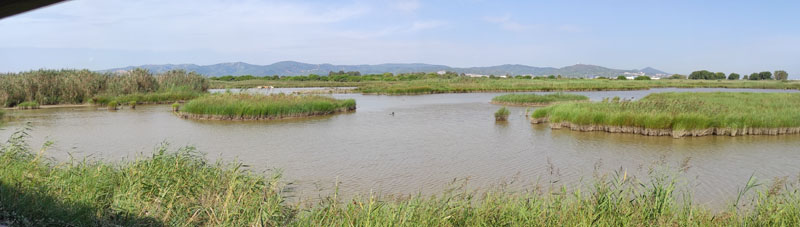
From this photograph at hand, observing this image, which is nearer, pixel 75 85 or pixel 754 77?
pixel 75 85

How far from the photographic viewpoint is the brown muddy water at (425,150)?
884 cm

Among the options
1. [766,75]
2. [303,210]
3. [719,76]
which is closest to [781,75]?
[766,75]

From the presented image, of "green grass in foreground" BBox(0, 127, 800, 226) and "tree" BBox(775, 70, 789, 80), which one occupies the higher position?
"tree" BBox(775, 70, 789, 80)

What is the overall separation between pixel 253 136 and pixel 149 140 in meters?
2.87

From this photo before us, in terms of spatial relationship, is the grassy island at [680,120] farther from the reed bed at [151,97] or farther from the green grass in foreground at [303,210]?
the reed bed at [151,97]

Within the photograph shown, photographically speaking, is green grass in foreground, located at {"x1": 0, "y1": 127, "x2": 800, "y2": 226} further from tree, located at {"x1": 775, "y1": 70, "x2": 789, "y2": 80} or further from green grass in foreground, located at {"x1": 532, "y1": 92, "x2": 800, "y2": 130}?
tree, located at {"x1": 775, "y1": 70, "x2": 789, "y2": 80}

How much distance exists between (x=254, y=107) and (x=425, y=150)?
32.7ft

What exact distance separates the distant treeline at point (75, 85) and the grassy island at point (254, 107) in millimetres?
11332

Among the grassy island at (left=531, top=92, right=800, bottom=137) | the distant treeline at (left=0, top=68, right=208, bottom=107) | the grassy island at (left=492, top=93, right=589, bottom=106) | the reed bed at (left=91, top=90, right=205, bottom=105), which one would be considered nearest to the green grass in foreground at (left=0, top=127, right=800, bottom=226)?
the grassy island at (left=531, top=92, right=800, bottom=137)

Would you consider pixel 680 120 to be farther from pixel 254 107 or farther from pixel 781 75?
pixel 781 75

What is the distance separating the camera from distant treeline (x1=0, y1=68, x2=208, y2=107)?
27.0 m

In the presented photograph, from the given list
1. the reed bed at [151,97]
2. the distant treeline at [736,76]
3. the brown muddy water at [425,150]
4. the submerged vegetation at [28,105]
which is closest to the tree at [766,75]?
the distant treeline at [736,76]

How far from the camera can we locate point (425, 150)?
494 inches

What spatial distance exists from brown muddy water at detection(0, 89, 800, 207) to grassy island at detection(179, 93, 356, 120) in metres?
0.84
